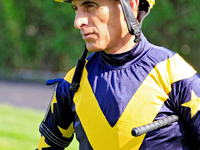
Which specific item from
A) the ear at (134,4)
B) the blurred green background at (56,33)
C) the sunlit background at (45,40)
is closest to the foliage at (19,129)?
the sunlit background at (45,40)

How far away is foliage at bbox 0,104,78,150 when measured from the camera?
5520mm

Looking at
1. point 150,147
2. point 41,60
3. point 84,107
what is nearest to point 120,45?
point 84,107

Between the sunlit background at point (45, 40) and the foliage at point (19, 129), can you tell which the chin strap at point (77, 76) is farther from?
the sunlit background at point (45, 40)

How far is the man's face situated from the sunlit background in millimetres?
→ 5043

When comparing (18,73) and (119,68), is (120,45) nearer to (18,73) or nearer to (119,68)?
(119,68)

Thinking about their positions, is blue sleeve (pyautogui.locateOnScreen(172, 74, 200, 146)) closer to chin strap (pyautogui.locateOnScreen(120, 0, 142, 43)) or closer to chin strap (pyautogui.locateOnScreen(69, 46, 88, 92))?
chin strap (pyautogui.locateOnScreen(120, 0, 142, 43))

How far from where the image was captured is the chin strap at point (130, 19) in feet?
6.25

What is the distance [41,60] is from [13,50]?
1235mm

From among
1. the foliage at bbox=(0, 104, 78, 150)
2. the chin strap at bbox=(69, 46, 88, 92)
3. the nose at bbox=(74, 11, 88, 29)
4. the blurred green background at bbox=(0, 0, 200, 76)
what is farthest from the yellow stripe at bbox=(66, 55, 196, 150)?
the blurred green background at bbox=(0, 0, 200, 76)

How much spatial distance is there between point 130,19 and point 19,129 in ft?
16.5

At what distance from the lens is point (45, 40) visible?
44.0 feet

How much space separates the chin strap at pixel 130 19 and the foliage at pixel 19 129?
3902mm

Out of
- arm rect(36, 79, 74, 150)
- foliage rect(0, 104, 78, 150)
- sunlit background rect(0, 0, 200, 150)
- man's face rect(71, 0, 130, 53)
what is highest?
sunlit background rect(0, 0, 200, 150)

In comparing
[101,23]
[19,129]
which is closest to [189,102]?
[101,23]
